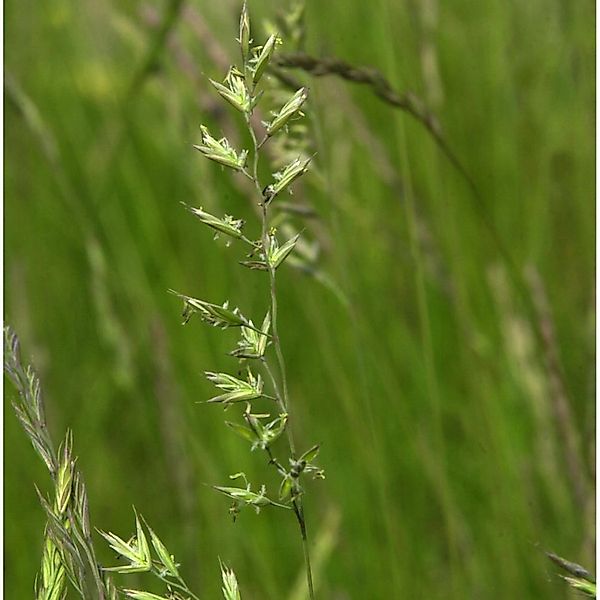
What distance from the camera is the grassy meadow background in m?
0.94

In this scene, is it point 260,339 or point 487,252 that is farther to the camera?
point 487,252

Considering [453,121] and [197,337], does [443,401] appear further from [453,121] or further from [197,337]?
[453,121]

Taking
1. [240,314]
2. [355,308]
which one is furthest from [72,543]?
[355,308]

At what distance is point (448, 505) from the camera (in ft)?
2.50

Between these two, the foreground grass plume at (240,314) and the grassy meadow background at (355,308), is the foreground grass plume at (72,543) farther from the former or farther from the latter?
the grassy meadow background at (355,308)

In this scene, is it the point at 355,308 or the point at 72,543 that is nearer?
the point at 72,543

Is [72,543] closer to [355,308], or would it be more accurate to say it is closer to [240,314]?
[240,314]

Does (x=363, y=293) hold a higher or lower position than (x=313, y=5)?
lower

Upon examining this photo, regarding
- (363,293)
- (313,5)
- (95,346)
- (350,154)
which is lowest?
(95,346)

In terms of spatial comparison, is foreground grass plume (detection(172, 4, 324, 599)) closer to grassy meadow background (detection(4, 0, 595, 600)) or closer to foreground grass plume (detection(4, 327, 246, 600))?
foreground grass plume (detection(4, 327, 246, 600))

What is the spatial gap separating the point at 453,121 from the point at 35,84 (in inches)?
29.1

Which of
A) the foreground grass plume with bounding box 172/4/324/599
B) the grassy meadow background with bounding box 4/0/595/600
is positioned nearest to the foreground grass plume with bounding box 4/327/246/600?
the foreground grass plume with bounding box 172/4/324/599

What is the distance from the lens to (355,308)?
2.78 feet

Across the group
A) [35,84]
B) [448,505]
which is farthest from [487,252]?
[35,84]
